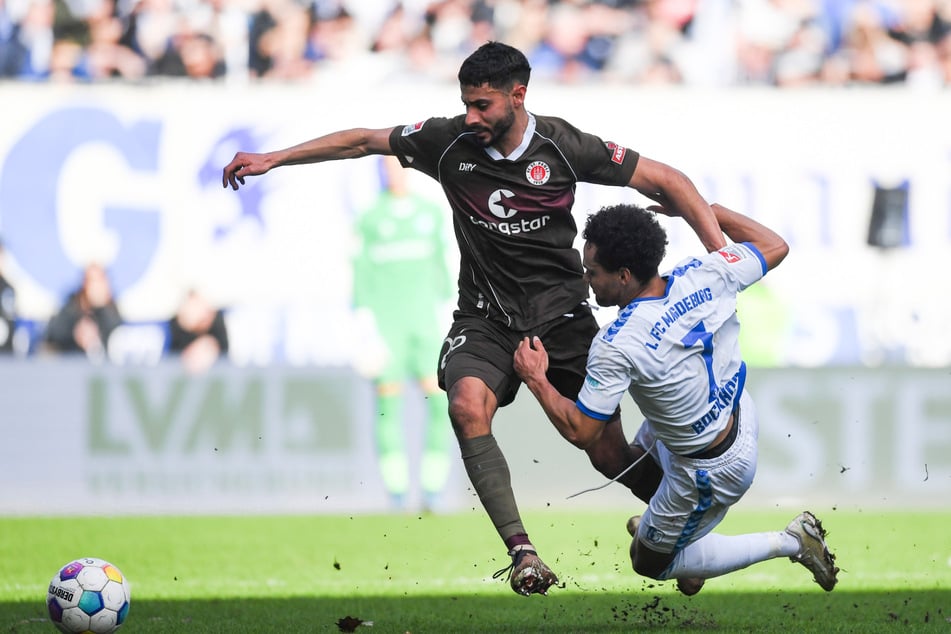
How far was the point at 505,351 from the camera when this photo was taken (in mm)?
6219

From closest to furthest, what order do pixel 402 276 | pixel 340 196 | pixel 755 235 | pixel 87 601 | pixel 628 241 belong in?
1. pixel 628 241
2. pixel 87 601
3. pixel 755 235
4. pixel 402 276
5. pixel 340 196

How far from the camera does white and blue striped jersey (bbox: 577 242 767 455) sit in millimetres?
5574

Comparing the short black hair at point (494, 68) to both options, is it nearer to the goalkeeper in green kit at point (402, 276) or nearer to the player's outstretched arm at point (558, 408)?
the player's outstretched arm at point (558, 408)

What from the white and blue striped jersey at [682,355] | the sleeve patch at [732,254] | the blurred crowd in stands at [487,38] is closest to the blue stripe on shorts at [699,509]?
the white and blue striped jersey at [682,355]

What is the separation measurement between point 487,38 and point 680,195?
965 centimetres

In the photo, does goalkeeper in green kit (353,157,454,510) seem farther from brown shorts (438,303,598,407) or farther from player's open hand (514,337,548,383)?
player's open hand (514,337,548,383)

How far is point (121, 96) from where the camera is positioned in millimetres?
15164

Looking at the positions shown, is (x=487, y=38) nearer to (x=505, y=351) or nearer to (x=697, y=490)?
(x=505, y=351)

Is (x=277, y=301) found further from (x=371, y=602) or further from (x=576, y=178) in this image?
(x=576, y=178)

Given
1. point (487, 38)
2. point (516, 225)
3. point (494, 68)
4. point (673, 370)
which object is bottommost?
point (673, 370)

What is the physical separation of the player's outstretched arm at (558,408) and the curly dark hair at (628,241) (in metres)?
0.47

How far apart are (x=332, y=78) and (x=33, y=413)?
5365mm

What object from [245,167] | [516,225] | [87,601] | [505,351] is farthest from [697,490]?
[87,601]

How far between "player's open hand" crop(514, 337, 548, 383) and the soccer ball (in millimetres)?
1902
